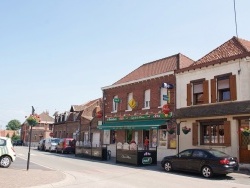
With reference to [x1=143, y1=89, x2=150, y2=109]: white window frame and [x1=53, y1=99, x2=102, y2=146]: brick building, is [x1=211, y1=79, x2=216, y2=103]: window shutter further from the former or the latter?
[x1=53, y1=99, x2=102, y2=146]: brick building

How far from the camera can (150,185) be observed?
42.3 feet

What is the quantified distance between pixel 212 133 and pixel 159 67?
958 centimetres

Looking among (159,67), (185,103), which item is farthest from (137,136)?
(159,67)

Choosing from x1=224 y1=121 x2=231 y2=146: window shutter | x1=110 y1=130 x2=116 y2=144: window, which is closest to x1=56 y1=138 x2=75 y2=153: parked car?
x1=110 y1=130 x2=116 y2=144: window

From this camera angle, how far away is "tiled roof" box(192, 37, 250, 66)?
850 inches

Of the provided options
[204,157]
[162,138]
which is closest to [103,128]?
[162,138]

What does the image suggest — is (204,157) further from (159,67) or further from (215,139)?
(159,67)

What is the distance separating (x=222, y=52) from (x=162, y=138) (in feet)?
27.6

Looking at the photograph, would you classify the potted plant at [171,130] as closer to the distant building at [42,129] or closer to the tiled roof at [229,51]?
the tiled roof at [229,51]

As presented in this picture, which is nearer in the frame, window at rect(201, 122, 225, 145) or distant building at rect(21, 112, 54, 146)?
window at rect(201, 122, 225, 145)

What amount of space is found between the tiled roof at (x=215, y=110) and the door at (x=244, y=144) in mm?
812

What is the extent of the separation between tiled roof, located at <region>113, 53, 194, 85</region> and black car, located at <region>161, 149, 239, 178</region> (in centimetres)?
1068

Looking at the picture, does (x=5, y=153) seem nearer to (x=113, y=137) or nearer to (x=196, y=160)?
(x=196, y=160)

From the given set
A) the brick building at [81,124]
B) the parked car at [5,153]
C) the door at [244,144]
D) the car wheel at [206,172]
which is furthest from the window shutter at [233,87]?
the brick building at [81,124]
